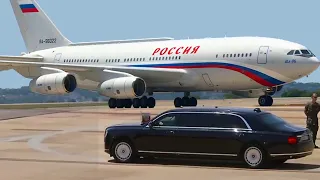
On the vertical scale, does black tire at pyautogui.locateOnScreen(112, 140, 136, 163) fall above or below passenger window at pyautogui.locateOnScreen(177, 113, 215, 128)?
below

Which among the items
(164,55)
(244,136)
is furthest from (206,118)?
(164,55)

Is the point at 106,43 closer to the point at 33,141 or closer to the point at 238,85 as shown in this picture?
the point at 238,85

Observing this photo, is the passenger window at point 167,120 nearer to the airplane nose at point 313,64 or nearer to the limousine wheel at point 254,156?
the limousine wheel at point 254,156

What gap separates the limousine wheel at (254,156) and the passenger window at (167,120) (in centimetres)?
190

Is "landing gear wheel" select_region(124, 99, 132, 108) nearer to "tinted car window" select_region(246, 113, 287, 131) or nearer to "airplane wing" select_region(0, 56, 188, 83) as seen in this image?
"airplane wing" select_region(0, 56, 188, 83)

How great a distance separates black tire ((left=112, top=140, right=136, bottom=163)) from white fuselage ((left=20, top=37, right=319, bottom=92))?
24.6 metres

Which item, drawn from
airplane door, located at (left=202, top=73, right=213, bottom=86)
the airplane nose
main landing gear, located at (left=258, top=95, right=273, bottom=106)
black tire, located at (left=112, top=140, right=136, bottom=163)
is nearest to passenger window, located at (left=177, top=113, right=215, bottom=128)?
black tire, located at (left=112, top=140, right=136, bottom=163)

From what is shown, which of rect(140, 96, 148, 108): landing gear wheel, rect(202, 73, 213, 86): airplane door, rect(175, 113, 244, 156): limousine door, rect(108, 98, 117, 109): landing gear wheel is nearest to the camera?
rect(175, 113, 244, 156): limousine door

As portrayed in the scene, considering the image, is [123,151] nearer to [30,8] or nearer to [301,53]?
[301,53]

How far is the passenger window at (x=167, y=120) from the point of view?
50.6 ft

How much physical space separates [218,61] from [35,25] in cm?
1996

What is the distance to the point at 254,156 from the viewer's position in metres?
14.4

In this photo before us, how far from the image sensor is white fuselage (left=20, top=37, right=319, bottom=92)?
39.1 m

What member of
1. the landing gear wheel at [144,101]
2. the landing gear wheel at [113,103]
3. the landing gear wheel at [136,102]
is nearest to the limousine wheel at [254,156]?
the landing gear wheel at [144,101]
